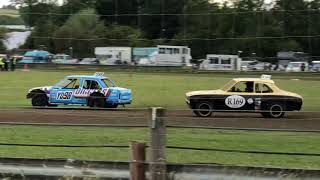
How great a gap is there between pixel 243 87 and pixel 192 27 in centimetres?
2938

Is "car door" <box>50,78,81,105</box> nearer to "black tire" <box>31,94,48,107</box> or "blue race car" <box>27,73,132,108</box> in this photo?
"blue race car" <box>27,73,132,108</box>

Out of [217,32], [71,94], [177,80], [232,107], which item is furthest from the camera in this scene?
[217,32]

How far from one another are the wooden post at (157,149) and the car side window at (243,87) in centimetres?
1554

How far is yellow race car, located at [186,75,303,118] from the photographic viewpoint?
2141 cm

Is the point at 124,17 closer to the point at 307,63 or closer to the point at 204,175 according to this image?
the point at 307,63

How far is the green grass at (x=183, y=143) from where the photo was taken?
412 inches

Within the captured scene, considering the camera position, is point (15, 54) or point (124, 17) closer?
point (124, 17)

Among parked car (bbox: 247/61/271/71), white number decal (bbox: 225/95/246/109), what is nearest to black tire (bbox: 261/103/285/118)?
white number decal (bbox: 225/95/246/109)

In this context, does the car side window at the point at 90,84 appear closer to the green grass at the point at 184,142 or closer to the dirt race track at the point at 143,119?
the dirt race track at the point at 143,119

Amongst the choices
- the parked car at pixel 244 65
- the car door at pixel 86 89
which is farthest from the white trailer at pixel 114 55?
the car door at pixel 86 89

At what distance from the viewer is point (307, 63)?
51250mm

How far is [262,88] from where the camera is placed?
2194cm

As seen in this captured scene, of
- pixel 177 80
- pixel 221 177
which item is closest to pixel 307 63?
pixel 177 80

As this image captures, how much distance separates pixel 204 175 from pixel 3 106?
19.6 metres
